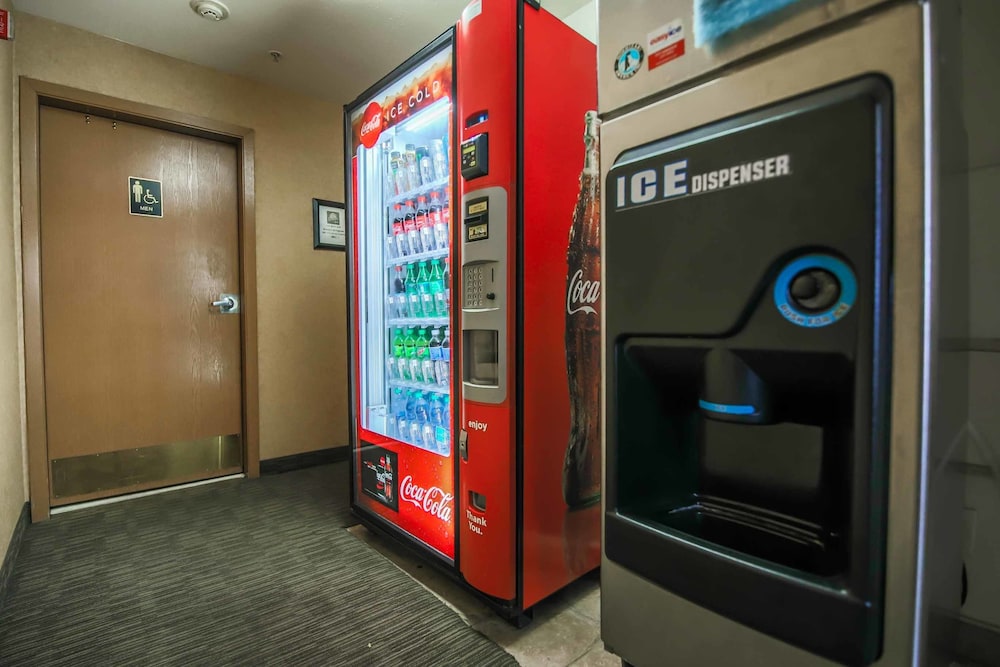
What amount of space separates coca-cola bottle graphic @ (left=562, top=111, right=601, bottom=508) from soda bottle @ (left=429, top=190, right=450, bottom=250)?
0.59 metres

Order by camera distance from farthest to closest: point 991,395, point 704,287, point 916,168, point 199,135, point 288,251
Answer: point 288,251 → point 199,135 → point 991,395 → point 704,287 → point 916,168

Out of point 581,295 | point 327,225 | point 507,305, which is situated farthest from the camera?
point 327,225

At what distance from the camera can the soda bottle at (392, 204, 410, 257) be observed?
2.16 meters

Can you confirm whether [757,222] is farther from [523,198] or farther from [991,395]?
[991,395]

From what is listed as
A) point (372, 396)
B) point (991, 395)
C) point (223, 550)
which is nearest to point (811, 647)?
point (991, 395)

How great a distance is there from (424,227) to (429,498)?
3.71 feet

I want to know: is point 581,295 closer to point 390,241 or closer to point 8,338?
point 390,241

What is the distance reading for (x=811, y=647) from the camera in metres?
0.46

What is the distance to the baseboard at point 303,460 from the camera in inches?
125

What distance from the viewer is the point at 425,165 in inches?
80.0

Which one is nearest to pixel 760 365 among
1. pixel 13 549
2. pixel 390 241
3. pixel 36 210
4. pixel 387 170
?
pixel 390 241

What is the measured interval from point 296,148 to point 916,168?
3595 mm

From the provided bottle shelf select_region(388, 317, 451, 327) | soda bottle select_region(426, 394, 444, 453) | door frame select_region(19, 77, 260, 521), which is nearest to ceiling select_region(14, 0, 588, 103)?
door frame select_region(19, 77, 260, 521)

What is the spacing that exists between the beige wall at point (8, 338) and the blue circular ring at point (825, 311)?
265 centimetres
